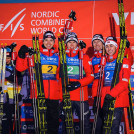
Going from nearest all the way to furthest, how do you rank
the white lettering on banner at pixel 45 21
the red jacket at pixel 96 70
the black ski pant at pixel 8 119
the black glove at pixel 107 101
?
the black glove at pixel 107 101
the red jacket at pixel 96 70
the black ski pant at pixel 8 119
the white lettering on banner at pixel 45 21

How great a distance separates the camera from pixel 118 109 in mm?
3629

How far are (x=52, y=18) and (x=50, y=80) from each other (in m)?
1.59

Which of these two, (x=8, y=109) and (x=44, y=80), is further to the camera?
(x=8, y=109)

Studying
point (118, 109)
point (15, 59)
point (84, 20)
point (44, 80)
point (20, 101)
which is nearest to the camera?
point (118, 109)

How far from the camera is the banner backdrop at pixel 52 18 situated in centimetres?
486

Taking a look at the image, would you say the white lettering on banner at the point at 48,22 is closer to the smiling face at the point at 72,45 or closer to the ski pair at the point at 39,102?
the smiling face at the point at 72,45

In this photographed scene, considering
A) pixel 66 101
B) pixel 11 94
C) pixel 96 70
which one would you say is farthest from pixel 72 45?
pixel 11 94

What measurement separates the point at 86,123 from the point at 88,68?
833 mm

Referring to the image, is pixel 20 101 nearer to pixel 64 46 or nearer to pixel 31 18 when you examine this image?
pixel 64 46

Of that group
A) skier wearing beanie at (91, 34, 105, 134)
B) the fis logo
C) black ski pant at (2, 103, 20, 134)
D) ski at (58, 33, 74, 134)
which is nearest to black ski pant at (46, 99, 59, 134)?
ski at (58, 33, 74, 134)

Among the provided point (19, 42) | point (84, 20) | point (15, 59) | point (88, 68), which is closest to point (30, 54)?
point (15, 59)

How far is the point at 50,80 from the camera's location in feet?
12.7

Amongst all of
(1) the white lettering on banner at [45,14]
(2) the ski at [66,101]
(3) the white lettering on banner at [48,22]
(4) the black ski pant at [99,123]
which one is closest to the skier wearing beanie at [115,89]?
(4) the black ski pant at [99,123]

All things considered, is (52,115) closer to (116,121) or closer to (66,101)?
(66,101)
